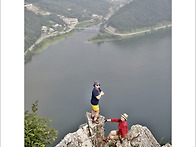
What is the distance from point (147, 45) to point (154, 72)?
1179 cm

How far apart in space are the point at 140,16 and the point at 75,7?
60.6 feet

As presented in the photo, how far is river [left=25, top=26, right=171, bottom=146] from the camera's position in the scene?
1891cm

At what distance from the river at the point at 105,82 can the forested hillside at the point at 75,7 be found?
14.4 meters

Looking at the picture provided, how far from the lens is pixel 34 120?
3.74m

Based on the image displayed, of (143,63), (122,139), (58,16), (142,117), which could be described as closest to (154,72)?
(143,63)

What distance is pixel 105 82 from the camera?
25.3 metres

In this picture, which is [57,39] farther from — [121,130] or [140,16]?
[121,130]

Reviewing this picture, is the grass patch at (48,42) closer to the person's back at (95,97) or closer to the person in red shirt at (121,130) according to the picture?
the person's back at (95,97)

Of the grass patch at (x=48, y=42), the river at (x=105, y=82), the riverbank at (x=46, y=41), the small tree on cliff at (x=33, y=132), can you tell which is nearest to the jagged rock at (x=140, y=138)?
the small tree on cliff at (x=33, y=132)

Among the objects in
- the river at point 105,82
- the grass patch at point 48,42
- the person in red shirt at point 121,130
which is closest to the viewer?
the person in red shirt at point 121,130

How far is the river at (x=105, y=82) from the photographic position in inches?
744

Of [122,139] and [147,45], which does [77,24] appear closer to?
[147,45]

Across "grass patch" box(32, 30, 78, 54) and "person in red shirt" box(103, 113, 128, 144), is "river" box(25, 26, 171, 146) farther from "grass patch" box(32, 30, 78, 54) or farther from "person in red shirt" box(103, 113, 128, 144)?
"person in red shirt" box(103, 113, 128, 144)

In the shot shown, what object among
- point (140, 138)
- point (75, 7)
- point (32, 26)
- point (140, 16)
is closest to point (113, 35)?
point (140, 16)
